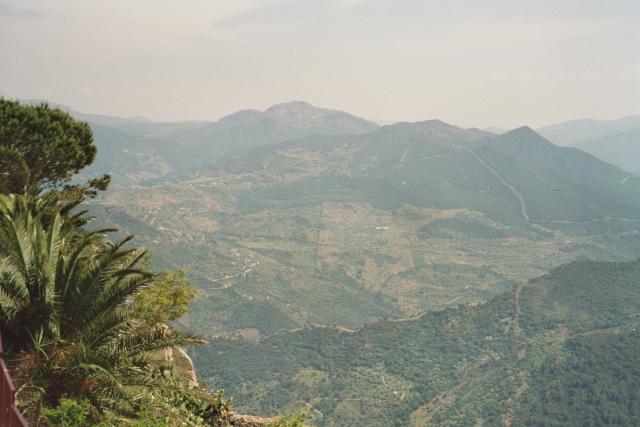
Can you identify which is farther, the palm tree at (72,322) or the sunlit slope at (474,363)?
the sunlit slope at (474,363)

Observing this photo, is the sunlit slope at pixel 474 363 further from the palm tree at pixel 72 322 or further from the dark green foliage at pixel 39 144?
the palm tree at pixel 72 322

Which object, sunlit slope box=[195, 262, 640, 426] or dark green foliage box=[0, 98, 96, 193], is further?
sunlit slope box=[195, 262, 640, 426]

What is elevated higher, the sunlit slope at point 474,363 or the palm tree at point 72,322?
the palm tree at point 72,322

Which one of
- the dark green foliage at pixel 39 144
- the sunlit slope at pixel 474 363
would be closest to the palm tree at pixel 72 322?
the dark green foliage at pixel 39 144

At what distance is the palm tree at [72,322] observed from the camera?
8359mm

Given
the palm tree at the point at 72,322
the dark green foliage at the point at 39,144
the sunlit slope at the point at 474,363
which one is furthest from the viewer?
the sunlit slope at the point at 474,363

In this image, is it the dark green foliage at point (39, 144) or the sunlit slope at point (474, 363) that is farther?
the sunlit slope at point (474, 363)

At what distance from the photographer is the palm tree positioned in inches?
329

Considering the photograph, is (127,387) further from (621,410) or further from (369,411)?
(369,411)

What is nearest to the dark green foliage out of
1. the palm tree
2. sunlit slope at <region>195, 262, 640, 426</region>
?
the palm tree

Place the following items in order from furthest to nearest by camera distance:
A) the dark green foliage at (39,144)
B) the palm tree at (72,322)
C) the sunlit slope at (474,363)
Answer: the sunlit slope at (474,363) < the dark green foliage at (39,144) < the palm tree at (72,322)

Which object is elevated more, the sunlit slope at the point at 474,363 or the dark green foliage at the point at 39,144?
the dark green foliage at the point at 39,144

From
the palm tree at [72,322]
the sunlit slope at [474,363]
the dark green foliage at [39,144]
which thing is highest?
the dark green foliage at [39,144]

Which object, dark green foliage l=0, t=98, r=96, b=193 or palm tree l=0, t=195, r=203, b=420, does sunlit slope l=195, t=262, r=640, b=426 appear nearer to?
dark green foliage l=0, t=98, r=96, b=193
